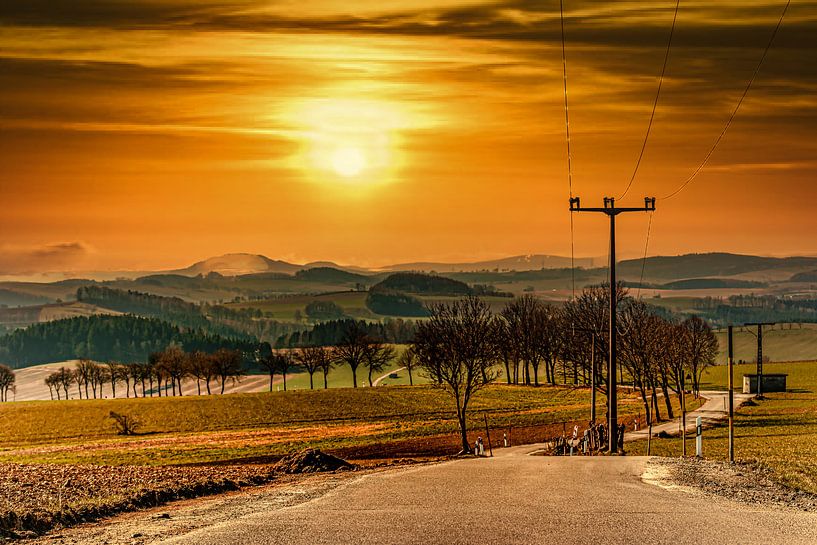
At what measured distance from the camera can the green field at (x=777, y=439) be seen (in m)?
33.5

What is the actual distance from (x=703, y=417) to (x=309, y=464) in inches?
2025

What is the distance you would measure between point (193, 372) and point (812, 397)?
10472 centimetres

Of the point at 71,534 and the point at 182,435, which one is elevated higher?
the point at 71,534

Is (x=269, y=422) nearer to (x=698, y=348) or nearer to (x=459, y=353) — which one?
(x=459, y=353)

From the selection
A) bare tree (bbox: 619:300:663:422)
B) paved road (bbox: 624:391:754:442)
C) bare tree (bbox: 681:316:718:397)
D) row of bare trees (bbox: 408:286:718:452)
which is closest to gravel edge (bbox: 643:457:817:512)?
paved road (bbox: 624:391:754:442)

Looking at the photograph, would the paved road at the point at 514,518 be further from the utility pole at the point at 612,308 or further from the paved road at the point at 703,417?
the paved road at the point at 703,417

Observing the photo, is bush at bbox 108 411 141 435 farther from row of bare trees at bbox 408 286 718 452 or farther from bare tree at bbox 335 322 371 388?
bare tree at bbox 335 322 371 388

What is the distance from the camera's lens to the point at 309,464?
3950 cm

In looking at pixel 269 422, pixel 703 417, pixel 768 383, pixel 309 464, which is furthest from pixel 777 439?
pixel 768 383

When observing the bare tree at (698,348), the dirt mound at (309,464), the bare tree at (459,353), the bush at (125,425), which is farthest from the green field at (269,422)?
the dirt mound at (309,464)

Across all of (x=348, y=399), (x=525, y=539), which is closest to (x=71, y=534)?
(x=525, y=539)

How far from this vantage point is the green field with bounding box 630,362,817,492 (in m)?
33.5

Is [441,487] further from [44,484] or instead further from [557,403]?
[557,403]

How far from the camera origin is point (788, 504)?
22.3m
